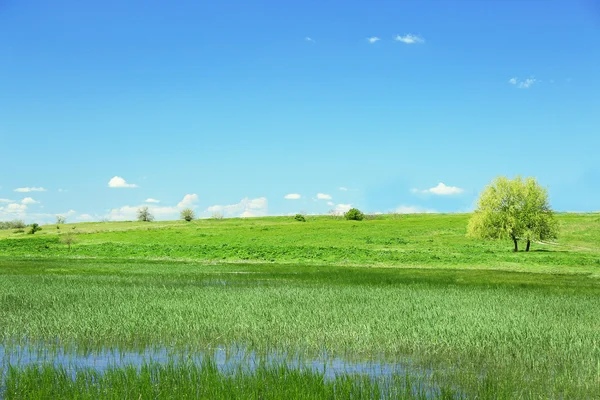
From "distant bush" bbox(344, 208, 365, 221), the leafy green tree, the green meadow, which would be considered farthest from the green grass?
"distant bush" bbox(344, 208, 365, 221)

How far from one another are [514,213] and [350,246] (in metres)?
21.1

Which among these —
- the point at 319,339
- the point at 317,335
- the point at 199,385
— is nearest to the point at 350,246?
the point at 317,335

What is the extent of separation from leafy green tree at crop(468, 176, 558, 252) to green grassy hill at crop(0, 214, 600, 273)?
2135 mm

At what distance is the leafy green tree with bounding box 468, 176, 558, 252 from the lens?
67.1 metres

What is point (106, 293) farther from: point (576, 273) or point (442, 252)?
point (442, 252)

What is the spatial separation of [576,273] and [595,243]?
117 ft

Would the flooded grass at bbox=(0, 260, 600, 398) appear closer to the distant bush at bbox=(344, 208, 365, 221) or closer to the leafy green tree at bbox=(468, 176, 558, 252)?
the leafy green tree at bbox=(468, 176, 558, 252)

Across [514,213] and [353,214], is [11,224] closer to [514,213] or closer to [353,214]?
[353,214]

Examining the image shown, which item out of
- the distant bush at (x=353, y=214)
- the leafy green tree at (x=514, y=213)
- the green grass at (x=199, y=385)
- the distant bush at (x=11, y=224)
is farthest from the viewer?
the distant bush at (x=11, y=224)

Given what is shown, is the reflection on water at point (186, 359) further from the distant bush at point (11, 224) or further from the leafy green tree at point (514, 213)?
the distant bush at point (11, 224)

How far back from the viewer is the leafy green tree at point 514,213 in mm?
67062

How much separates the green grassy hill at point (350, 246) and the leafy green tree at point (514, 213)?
7.00 feet

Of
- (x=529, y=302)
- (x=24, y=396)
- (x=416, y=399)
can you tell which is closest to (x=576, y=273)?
(x=529, y=302)

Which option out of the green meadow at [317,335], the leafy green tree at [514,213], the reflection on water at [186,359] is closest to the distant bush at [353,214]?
the leafy green tree at [514,213]
